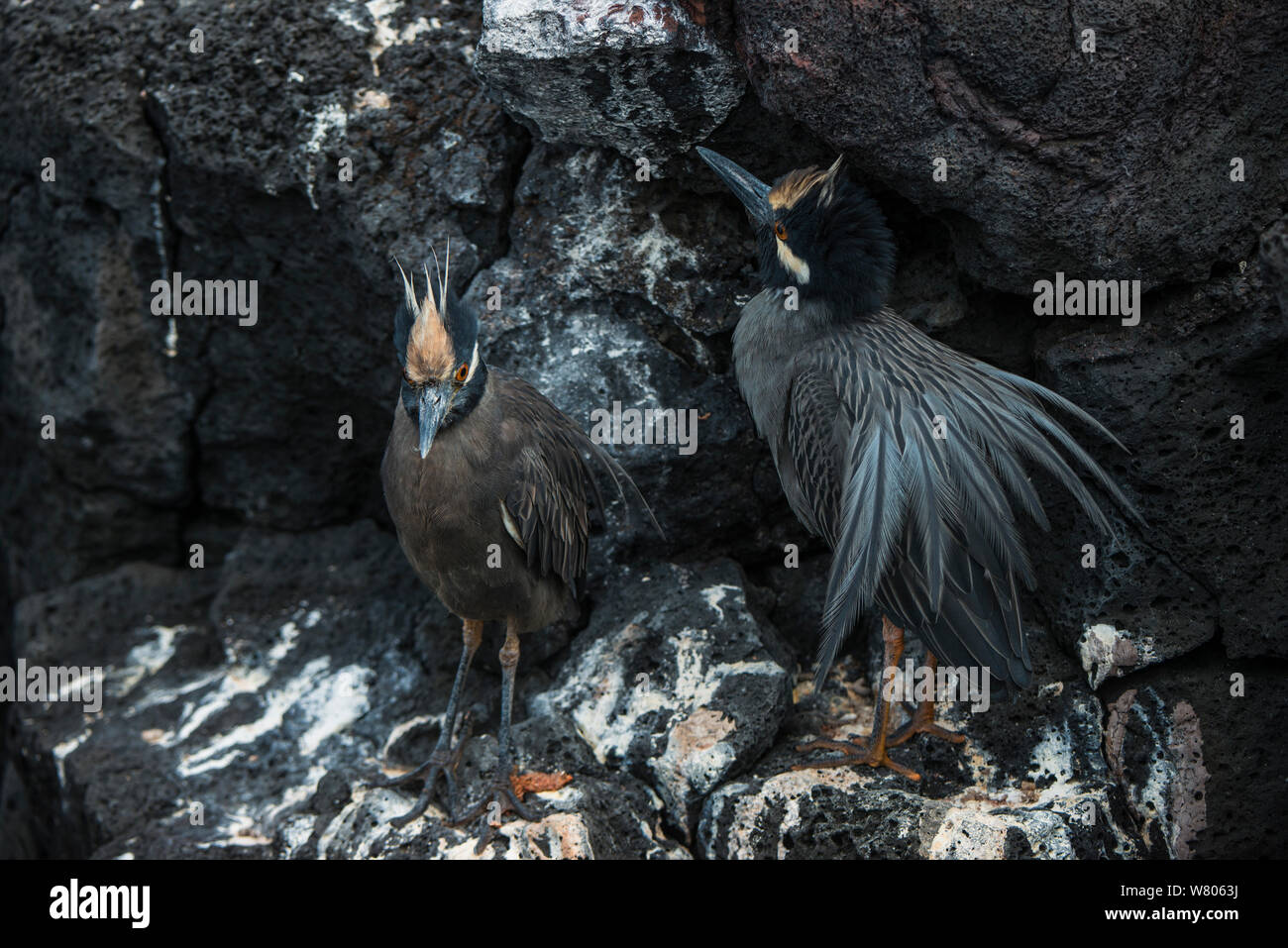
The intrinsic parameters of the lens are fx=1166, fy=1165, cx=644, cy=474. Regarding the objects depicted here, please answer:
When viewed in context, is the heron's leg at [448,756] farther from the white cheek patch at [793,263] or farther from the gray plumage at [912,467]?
the white cheek patch at [793,263]

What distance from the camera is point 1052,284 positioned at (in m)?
3.91

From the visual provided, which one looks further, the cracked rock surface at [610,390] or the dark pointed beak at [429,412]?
the cracked rock surface at [610,390]

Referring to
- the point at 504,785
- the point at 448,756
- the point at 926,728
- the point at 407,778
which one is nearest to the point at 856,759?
the point at 926,728

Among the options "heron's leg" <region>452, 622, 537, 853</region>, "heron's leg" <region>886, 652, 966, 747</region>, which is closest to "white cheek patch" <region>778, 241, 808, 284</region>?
"heron's leg" <region>886, 652, 966, 747</region>

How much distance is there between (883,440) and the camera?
12.4 feet

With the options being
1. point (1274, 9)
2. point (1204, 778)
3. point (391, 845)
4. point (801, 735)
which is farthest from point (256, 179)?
point (1204, 778)

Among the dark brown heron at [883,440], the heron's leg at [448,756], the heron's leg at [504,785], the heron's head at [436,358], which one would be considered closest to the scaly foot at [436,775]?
the heron's leg at [448,756]

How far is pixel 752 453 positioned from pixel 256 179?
223 cm

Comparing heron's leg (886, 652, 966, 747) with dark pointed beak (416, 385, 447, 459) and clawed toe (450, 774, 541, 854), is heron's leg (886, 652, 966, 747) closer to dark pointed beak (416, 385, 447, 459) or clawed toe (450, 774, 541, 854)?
clawed toe (450, 774, 541, 854)

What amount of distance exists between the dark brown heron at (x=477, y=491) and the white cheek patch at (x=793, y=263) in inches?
38.5

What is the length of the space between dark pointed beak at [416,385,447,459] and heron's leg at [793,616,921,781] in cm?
171

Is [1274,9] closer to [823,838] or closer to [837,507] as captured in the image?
[837,507]

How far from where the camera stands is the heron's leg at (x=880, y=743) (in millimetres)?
4039

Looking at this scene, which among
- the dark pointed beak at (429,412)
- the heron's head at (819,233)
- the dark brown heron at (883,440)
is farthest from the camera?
the heron's head at (819,233)
